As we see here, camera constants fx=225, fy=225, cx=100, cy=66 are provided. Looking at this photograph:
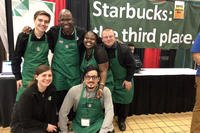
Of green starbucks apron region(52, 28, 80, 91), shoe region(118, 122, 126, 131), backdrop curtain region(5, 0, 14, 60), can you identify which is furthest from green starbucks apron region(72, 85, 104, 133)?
backdrop curtain region(5, 0, 14, 60)

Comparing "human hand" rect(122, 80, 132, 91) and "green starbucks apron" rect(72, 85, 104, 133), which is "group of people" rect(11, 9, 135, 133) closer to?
"green starbucks apron" rect(72, 85, 104, 133)

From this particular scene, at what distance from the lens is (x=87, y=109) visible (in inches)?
90.4

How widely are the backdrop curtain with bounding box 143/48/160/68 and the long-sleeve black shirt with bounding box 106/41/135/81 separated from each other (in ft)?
5.17

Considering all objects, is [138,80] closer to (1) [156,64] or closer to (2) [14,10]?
(1) [156,64]

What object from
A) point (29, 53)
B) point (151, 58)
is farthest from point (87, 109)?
point (151, 58)

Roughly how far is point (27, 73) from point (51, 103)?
0.47 m

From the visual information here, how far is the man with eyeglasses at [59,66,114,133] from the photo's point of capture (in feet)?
7.27

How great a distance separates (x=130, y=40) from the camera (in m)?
Result: 3.62

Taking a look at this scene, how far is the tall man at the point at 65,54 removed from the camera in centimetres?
234

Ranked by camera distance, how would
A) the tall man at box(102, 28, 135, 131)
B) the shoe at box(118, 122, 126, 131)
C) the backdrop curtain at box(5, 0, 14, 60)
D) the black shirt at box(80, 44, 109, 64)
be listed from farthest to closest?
the backdrop curtain at box(5, 0, 14, 60)
the shoe at box(118, 122, 126, 131)
the tall man at box(102, 28, 135, 131)
the black shirt at box(80, 44, 109, 64)

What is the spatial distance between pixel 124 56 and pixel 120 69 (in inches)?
7.0

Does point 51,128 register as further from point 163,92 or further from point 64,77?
point 163,92

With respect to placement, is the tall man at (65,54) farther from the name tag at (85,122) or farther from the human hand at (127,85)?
the human hand at (127,85)

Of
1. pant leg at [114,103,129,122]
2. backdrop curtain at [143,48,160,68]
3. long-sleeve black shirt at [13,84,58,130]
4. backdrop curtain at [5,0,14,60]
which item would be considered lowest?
pant leg at [114,103,129,122]
